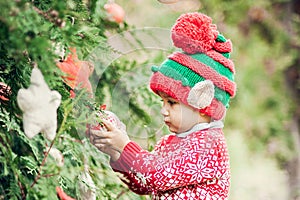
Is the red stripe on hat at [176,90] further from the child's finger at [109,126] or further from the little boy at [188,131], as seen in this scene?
the child's finger at [109,126]

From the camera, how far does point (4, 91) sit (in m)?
1.05

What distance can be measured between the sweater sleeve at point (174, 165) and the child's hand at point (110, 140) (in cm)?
1

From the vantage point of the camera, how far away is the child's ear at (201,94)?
1184 mm

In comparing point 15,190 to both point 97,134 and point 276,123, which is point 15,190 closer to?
point 97,134

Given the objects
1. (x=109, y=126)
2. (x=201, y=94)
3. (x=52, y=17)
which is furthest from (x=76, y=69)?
(x=52, y=17)

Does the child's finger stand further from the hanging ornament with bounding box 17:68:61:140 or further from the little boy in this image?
the hanging ornament with bounding box 17:68:61:140

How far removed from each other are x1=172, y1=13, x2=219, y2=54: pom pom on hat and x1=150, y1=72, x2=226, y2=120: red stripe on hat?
7 centimetres

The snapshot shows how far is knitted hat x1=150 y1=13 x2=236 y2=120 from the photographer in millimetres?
1197

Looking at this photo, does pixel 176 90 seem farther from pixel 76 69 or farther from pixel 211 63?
pixel 76 69

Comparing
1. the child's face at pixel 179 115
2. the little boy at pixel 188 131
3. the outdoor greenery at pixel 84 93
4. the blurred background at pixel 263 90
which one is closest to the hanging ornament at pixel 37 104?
the outdoor greenery at pixel 84 93

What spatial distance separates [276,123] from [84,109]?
288 centimetres

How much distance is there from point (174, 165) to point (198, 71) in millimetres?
185

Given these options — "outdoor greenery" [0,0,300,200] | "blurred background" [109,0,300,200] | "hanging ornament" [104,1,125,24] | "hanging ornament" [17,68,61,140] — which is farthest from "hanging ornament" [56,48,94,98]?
"blurred background" [109,0,300,200]

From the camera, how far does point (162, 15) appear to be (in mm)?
3391
